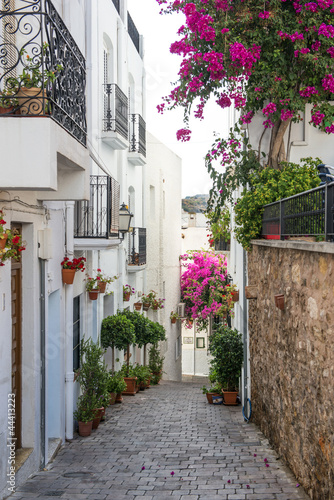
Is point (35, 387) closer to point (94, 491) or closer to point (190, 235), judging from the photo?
point (94, 491)

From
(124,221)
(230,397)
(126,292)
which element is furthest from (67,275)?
(126,292)

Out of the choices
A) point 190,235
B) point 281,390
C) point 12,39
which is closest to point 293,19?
point 12,39

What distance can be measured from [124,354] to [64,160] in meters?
10.7

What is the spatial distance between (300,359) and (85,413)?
4760 mm

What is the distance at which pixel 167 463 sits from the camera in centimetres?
831

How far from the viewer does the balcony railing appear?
569 centimetres

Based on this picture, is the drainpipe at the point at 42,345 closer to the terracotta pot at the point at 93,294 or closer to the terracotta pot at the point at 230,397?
the terracotta pot at the point at 93,294

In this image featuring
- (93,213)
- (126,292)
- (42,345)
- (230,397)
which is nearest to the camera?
(42,345)

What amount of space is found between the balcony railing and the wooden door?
1863mm

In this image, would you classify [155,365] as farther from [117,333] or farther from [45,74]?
[45,74]

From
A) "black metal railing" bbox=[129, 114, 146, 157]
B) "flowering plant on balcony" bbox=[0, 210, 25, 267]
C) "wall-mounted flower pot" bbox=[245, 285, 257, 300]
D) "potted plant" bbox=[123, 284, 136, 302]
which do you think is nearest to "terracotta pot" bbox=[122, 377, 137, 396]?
"potted plant" bbox=[123, 284, 136, 302]

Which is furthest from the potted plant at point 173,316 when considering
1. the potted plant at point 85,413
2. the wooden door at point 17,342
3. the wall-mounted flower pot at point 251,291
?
the wooden door at point 17,342

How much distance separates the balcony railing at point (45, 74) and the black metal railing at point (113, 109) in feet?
20.7

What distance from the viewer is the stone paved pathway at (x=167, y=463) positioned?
269 inches
